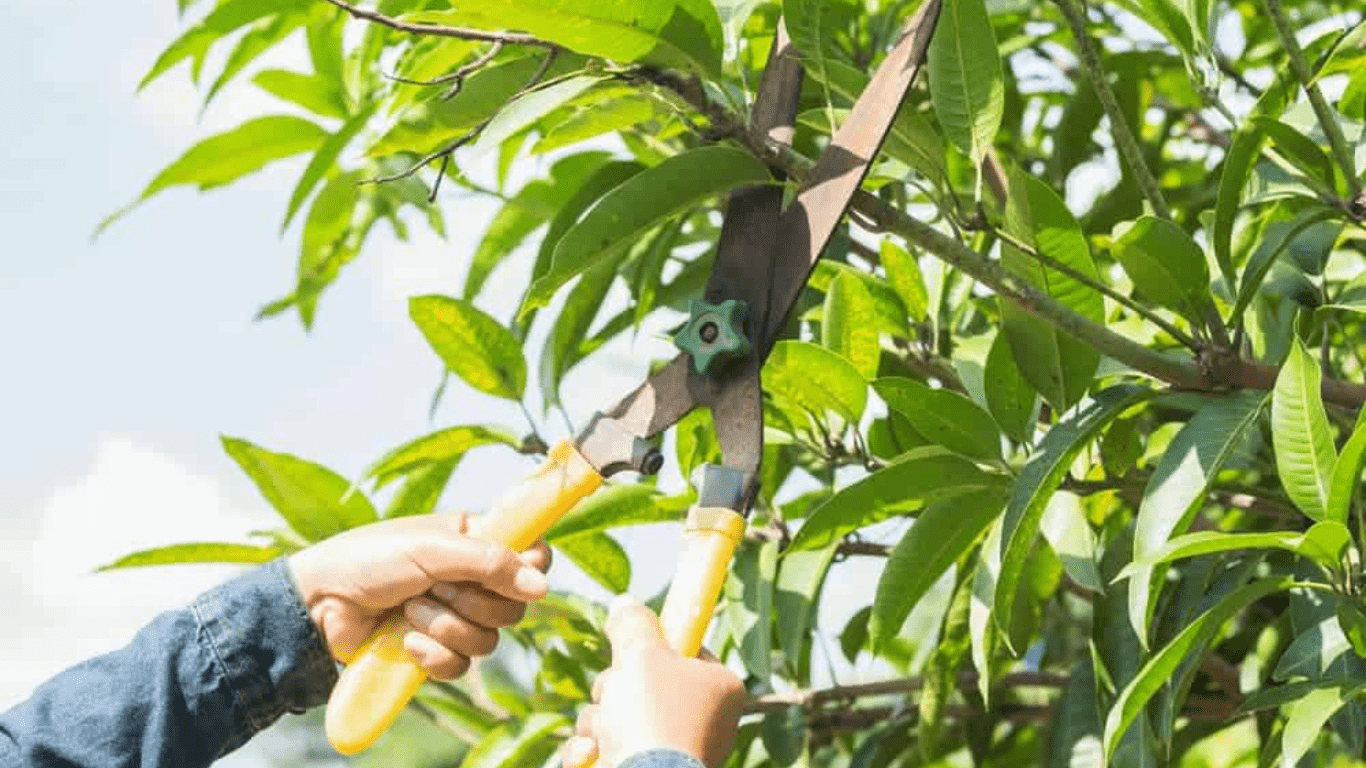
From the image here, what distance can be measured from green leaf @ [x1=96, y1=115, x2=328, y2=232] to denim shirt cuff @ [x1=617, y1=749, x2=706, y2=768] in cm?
95

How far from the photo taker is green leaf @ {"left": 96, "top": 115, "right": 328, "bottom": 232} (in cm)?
173

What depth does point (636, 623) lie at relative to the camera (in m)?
1.00

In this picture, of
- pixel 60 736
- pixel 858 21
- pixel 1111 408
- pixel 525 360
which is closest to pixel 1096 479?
pixel 1111 408

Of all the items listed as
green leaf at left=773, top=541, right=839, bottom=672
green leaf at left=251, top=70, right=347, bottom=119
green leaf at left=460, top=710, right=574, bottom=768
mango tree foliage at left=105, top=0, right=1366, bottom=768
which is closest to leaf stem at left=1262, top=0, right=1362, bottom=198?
mango tree foliage at left=105, top=0, right=1366, bottom=768

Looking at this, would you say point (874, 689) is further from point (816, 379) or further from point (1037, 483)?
point (1037, 483)

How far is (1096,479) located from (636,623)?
0.47 metres

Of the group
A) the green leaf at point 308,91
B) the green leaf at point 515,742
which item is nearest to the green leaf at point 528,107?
the green leaf at point 515,742

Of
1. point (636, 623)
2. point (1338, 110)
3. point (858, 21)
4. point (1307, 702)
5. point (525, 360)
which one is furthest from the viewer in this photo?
point (858, 21)

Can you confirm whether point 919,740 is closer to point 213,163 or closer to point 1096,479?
point 1096,479

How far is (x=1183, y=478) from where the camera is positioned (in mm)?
1136

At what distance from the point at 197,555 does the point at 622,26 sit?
2.22 ft

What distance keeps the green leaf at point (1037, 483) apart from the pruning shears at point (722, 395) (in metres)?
0.17

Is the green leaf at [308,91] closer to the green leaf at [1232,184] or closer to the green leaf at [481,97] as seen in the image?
the green leaf at [481,97]

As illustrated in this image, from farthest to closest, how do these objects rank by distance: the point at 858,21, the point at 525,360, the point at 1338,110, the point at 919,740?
the point at 858,21, the point at 919,740, the point at 525,360, the point at 1338,110
